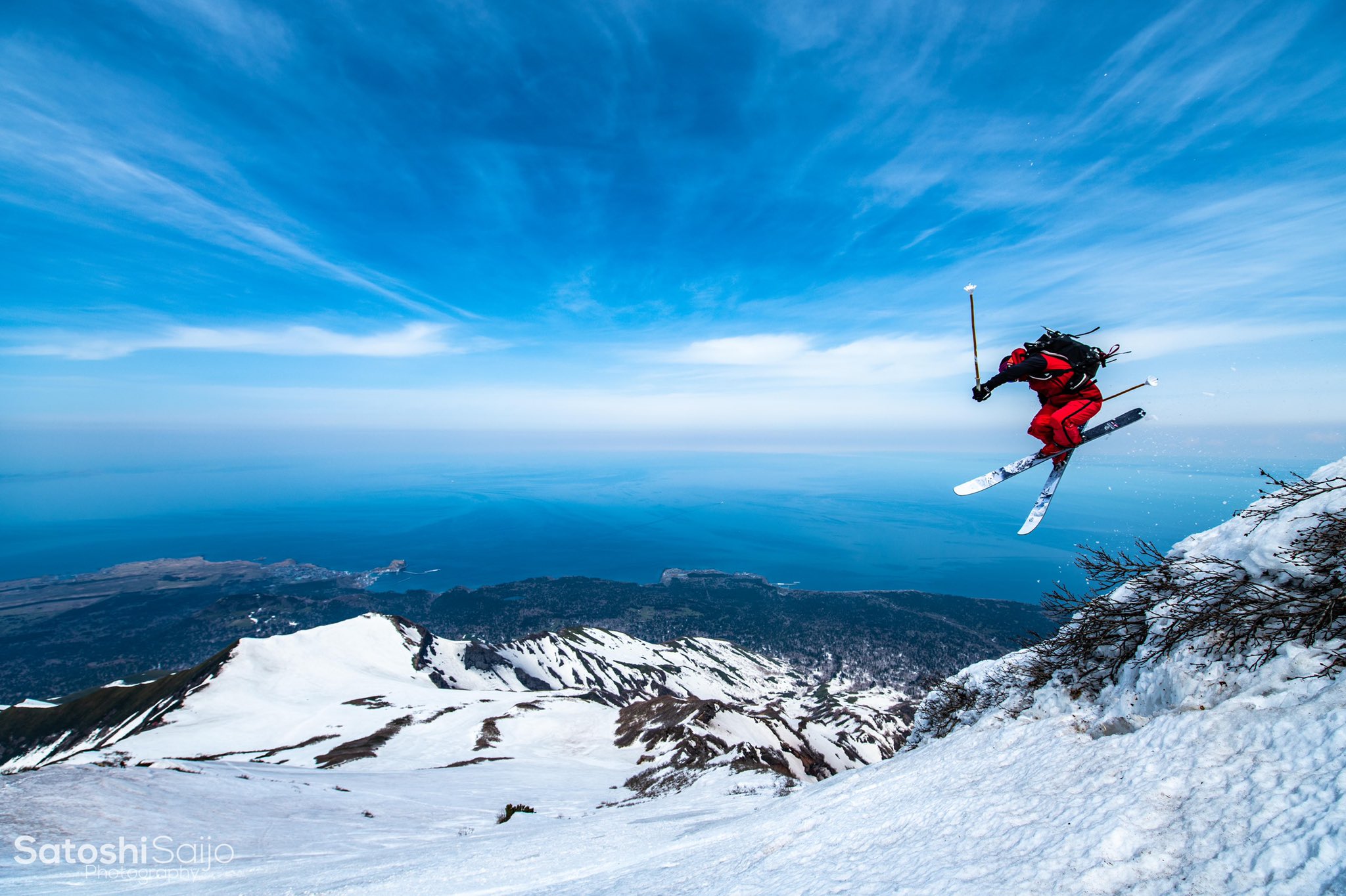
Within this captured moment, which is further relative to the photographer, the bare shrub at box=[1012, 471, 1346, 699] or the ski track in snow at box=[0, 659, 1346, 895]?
the bare shrub at box=[1012, 471, 1346, 699]

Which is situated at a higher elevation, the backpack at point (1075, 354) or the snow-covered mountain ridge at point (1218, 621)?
the backpack at point (1075, 354)

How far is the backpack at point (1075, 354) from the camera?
9125mm

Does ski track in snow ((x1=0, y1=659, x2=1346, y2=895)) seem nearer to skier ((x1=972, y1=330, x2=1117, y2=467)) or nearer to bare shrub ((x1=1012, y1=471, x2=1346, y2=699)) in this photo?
bare shrub ((x1=1012, y1=471, x2=1346, y2=699))

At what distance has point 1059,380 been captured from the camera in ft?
30.7

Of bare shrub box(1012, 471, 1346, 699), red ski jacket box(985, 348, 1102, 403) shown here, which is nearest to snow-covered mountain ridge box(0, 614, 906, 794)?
bare shrub box(1012, 471, 1346, 699)

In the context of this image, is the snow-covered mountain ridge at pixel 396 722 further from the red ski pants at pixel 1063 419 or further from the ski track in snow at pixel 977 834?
the red ski pants at pixel 1063 419

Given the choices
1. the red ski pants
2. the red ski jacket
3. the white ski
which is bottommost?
the white ski

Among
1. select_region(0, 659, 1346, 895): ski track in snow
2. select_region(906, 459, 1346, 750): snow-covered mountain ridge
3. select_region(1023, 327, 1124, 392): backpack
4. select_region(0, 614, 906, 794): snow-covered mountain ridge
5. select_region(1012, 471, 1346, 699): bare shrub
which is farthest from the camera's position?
select_region(0, 614, 906, 794): snow-covered mountain ridge

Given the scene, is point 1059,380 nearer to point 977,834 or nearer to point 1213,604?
point 1213,604

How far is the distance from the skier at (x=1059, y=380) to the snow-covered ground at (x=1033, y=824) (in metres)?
2.64

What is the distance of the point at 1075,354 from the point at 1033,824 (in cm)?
785

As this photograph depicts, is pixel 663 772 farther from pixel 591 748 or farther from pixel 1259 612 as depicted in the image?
pixel 1259 612

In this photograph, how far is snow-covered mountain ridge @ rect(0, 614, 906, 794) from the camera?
4441cm

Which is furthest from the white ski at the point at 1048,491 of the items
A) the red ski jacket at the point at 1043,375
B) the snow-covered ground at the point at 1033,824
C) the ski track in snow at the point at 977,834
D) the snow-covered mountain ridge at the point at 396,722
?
the snow-covered mountain ridge at the point at 396,722
